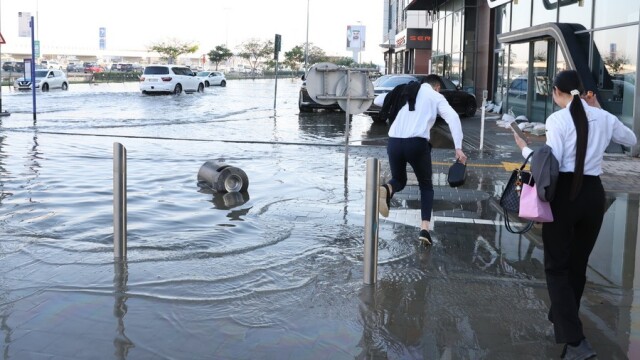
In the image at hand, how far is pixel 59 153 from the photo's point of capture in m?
13.2

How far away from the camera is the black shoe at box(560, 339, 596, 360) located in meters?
4.08

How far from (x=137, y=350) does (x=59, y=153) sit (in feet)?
32.4

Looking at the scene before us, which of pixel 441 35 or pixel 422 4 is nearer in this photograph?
pixel 441 35

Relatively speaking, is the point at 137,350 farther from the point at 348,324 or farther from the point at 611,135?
the point at 611,135

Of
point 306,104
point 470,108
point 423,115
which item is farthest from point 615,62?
point 306,104

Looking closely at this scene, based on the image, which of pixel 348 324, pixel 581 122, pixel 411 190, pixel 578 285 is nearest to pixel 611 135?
pixel 581 122

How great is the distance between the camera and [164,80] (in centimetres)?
3859

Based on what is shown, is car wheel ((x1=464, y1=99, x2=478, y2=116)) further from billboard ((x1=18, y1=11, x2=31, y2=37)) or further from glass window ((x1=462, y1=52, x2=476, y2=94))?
billboard ((x1=18, y1=11, x2=31, y2=37))

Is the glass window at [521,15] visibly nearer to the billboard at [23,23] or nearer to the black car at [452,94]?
the black car at [452,94]

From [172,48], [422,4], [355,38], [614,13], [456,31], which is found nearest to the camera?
[614,13]

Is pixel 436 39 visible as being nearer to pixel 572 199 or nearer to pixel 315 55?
pixel 572 199

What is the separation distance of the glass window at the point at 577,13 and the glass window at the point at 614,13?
42cm

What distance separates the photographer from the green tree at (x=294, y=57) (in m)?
114

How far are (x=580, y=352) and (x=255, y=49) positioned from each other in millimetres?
111486
